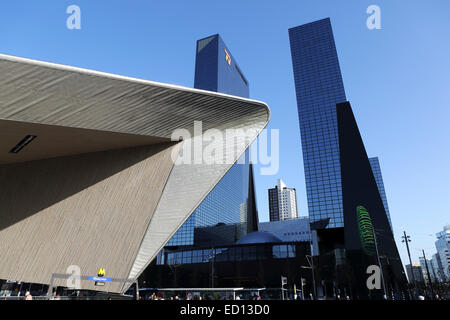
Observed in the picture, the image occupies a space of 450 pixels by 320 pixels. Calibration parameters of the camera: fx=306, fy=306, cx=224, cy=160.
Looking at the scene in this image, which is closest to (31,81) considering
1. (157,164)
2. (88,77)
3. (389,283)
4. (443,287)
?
(88,77)

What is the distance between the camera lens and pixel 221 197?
5032 inches

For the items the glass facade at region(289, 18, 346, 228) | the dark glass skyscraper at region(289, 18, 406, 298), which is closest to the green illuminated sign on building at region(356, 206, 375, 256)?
the dark glass skyscraper at region(289, 18, 406, 298)

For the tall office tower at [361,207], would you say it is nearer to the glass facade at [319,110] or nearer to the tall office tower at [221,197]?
the glass facade at [319,110]

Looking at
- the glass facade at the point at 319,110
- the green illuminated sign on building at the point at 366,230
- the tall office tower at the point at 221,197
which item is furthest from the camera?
the tall office tower at the point at 221,197

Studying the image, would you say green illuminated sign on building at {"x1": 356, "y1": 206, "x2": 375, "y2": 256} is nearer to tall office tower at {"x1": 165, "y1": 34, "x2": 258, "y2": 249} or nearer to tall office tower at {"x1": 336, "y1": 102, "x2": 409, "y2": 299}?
tall office tower at {"x1": 336, "y1": 102, "x2": 409, "y2": 299}

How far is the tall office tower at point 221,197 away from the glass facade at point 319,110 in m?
28.2

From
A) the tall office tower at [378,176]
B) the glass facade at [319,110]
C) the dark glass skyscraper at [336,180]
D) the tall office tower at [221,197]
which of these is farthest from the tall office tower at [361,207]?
the tall office tower at [378,176]

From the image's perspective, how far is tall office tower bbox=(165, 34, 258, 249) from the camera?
4466 inches

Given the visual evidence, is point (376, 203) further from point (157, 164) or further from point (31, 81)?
point (31, 81)

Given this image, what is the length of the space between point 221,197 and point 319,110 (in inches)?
2104

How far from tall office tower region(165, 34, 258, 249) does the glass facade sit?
92.6 feet

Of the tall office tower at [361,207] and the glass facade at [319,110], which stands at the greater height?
the glass facade at [319,110]

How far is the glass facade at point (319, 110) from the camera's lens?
108312 mm

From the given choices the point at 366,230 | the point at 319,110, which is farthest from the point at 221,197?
the point at 366,230
